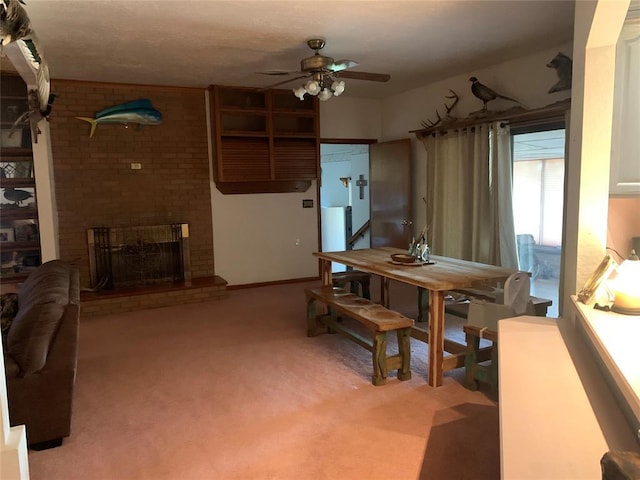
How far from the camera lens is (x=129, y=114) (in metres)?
5.20

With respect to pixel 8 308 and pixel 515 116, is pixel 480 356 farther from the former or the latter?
pixel 8 308

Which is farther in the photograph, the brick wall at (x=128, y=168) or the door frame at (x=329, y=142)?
the door frame at (x=329, y=142)

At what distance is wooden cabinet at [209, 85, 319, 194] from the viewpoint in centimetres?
564

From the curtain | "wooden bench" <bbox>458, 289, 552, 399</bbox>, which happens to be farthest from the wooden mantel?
"wooden bench" <bbox>458, 289, 552, 399</bbox>

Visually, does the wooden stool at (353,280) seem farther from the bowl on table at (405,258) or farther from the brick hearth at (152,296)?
the brick hearth at (152,296)

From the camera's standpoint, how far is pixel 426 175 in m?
5.75

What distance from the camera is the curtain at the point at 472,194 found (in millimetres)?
4539

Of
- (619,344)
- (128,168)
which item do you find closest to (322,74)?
(619,344)

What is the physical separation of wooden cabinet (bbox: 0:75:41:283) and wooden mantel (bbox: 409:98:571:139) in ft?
14.3

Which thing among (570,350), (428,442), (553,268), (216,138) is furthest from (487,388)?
(216,138)

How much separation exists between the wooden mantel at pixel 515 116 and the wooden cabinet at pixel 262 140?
157cm

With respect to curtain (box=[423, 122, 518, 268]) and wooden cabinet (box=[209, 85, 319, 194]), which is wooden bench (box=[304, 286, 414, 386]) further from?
wooden cabinet (box=[209, 85, 319, 194])

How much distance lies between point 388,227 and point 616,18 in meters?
4.57

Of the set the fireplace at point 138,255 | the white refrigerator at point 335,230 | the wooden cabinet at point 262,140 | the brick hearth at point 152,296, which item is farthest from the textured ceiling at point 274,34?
the white refrigerator at point 335,230
